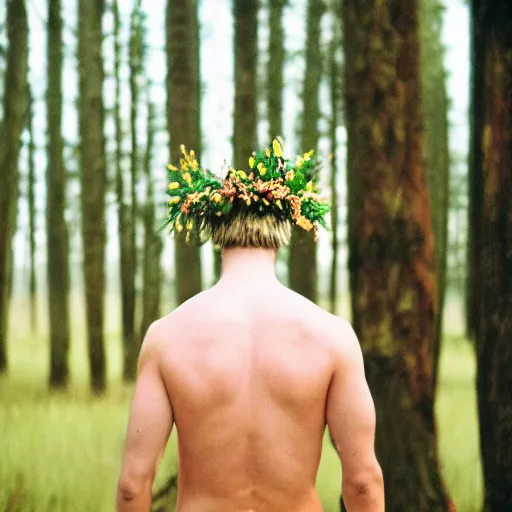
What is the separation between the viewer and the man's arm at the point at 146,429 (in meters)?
2.75

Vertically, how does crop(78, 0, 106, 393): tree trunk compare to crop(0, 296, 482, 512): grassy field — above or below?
above

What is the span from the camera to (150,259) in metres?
13.4

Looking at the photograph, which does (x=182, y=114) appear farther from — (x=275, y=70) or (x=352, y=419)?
(x=352, y=419)

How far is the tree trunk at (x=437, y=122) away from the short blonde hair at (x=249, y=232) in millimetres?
10182

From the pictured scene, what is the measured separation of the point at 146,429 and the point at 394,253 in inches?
114

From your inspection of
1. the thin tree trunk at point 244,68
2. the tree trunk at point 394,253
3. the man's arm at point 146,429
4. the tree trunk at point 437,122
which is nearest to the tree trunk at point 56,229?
the thin tree trunk at point 244,68

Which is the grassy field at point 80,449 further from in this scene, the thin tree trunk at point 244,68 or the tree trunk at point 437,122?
the thin tree trunk at point 244,68

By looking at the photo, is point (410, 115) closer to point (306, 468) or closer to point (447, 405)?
point (306, 468)

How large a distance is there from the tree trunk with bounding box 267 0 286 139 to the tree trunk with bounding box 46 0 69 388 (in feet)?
12.0

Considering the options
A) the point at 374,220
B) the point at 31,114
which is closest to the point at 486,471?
the point at 374,220

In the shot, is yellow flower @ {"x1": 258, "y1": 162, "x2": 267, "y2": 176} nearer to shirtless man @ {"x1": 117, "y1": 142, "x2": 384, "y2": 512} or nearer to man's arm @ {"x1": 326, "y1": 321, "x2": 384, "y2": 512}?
shirtless man @ {"x1": 117, "y1": 142, "x2": 384, "y2": 512}

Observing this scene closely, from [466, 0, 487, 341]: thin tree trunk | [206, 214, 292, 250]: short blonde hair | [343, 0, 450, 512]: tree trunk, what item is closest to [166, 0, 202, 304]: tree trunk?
[343, 0, 450, 512]: tree trunk

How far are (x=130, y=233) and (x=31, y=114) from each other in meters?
4.28

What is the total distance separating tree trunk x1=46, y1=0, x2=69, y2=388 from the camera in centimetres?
1175
